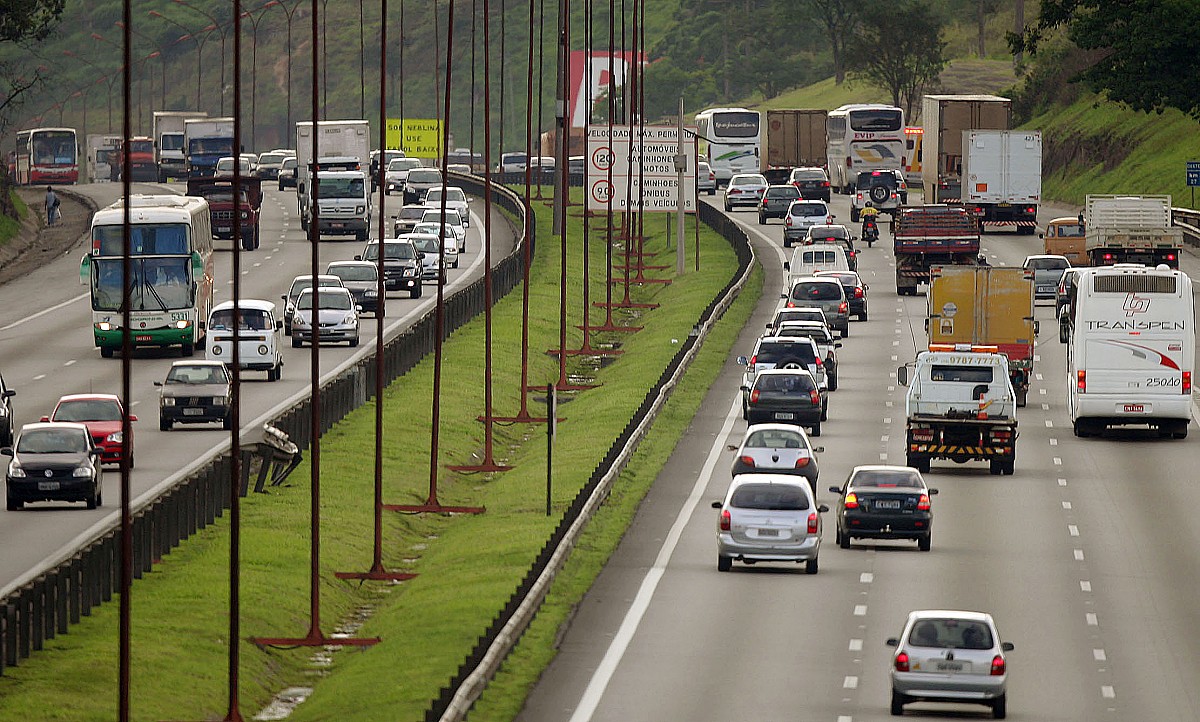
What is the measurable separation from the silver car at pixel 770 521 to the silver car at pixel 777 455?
19.3ft

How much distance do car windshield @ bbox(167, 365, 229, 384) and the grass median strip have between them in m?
2.76

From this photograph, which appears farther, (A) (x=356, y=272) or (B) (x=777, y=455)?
(A) (x=356, y=272)

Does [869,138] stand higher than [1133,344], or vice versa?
[869,138]

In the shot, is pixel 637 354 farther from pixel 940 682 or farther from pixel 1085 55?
pixel 1085 55

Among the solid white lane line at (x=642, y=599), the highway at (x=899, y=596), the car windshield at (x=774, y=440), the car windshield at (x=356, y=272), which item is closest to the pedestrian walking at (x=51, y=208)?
the car windshield at (x=356, y=272)

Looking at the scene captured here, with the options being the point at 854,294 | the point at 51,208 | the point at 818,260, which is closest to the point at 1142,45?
the point at 818,260

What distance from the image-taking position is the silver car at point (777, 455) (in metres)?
41.9

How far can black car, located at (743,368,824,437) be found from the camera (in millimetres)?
50906

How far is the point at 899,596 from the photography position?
33938 mm

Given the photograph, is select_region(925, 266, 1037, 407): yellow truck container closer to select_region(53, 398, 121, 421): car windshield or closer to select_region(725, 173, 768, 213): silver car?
select_region(53, 398, 121, 421): car windshield

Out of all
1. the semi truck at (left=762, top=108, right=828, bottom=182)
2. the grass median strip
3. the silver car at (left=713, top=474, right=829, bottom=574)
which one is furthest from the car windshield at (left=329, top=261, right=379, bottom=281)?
the semi truck at (left=762, top=108, right=828, bottom=182)

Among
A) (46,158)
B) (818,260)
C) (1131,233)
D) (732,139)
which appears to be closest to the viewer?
(1131,233)

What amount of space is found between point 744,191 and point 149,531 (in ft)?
272

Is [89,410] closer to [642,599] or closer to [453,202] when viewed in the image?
[642,599]
